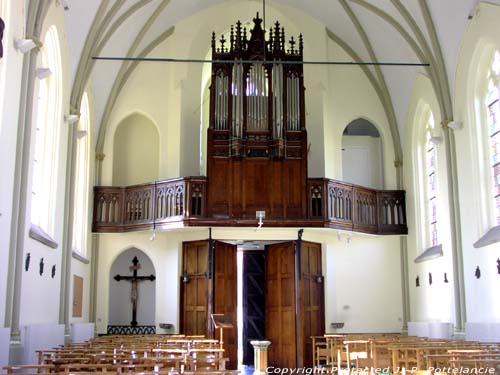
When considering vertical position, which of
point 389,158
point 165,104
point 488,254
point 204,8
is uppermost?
point 204,8

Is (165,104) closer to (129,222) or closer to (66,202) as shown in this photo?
(129,222)

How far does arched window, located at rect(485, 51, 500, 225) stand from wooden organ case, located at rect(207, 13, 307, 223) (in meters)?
5.47

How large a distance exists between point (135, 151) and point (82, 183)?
121 inches

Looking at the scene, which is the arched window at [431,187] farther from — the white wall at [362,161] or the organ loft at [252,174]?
the white wall at [362,161]

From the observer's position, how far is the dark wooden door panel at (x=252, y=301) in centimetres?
2320

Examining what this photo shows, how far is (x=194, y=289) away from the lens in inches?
794

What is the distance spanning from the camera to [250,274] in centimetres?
2373

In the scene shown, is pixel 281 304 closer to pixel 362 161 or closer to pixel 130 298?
pixel 130 298

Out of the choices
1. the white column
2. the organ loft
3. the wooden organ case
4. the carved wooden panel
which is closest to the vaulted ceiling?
the organ loft

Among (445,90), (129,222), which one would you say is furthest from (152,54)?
(445,90)

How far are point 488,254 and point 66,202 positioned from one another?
10384mm

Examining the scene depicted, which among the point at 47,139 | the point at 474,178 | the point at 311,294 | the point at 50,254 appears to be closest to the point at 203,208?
the point at 311,294

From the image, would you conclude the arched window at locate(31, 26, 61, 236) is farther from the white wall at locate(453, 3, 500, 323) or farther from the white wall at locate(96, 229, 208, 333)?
the white wall at locate(453, 3, 500, 323)

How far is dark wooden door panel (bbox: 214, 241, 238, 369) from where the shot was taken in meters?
19.9
